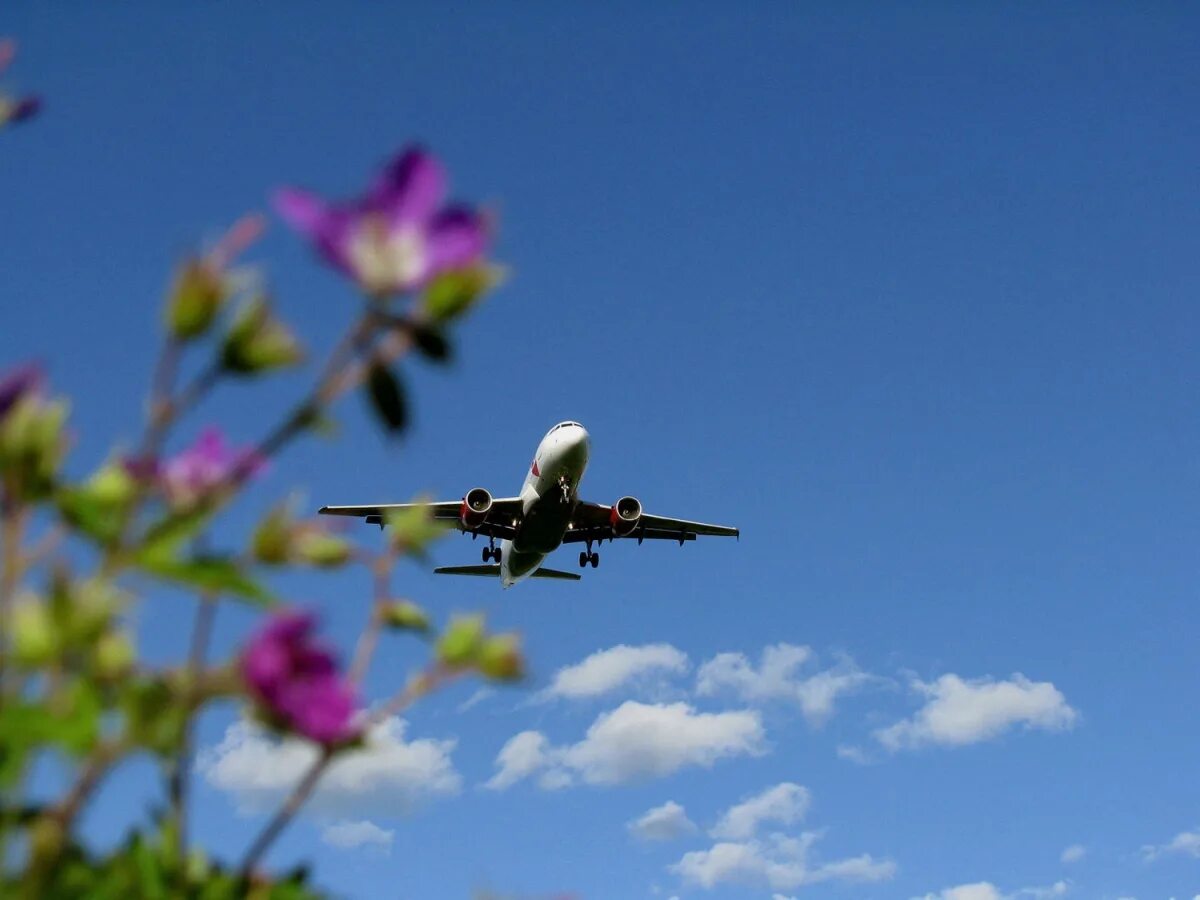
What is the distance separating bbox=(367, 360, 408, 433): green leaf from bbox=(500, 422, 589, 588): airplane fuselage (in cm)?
3725

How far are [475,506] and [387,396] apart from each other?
41.7 metres

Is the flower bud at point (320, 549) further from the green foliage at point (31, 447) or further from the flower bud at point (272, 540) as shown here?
the green foliage at point (31, 447)

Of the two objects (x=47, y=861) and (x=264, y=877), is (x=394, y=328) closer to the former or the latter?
(x=47, y=861)

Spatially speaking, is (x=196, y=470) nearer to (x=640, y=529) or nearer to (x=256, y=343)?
(x=256, y=343)

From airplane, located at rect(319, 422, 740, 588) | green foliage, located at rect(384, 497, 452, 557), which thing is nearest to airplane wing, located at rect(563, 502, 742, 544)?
airplane, located at rect(319, 422, 740, 588)

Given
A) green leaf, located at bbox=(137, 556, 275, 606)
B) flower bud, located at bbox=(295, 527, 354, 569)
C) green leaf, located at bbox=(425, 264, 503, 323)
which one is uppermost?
green leaf, located at bbox=(425, 264, 503, 323)

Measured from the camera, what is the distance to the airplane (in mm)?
39688

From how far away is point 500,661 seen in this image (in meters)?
1.58

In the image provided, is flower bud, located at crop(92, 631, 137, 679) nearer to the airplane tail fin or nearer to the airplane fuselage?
the airplane fuselage

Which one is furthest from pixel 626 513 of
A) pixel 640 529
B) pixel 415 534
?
pixel 415 534

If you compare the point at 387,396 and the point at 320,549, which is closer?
the point at 387,396

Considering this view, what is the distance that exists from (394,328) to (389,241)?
0.37ft

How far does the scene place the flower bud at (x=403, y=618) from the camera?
1651mm

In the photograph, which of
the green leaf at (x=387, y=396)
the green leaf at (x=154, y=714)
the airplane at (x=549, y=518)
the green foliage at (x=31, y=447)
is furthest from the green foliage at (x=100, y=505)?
the airplane at (x=549, y=518)
